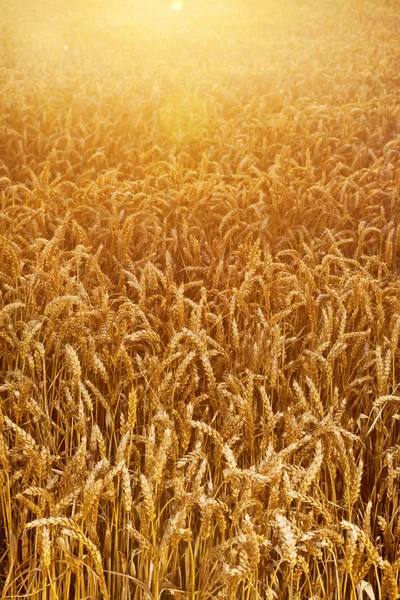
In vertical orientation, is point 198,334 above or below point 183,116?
below

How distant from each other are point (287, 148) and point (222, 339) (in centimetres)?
326

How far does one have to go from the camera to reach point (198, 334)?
219 centimetres

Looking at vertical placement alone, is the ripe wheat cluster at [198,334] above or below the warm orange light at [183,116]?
below

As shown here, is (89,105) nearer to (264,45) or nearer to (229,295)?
(229,295)

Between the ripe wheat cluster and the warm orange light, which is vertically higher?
the warm orange light

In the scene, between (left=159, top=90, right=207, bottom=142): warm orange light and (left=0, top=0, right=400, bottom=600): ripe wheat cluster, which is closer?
(left=0, top=0, right=400, bottom=600): ripe wheat cluster

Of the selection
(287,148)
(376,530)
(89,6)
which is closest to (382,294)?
(376,530)

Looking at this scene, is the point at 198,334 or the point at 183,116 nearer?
the point at 198,334

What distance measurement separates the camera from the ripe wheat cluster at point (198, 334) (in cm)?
155

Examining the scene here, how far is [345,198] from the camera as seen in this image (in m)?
4.25

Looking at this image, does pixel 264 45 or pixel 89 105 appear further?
pixel 264 45

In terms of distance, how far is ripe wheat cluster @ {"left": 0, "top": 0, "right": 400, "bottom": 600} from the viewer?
5.08ft

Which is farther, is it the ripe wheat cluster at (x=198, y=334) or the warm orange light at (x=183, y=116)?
Result: the warm orange light at (x=183, y=116)

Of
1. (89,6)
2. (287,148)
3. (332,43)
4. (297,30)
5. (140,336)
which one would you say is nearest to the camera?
(140,336)
